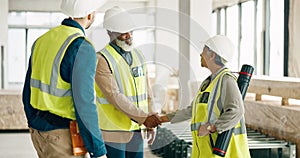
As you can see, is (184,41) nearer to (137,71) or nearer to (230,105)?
(137,71)

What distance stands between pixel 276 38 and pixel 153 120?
10.3m

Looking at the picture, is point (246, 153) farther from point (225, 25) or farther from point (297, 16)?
point (225, 25)

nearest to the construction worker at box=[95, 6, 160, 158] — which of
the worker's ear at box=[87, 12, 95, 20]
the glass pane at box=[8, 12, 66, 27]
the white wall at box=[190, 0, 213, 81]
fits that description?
the worker's ear at box=[87, 12, 95, 20]

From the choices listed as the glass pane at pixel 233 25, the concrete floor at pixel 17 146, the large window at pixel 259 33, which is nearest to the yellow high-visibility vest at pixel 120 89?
the concrete floor at pixel 17 146

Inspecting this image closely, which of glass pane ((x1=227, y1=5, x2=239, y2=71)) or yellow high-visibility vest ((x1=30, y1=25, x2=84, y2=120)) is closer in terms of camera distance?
yellow high-visibility vest ((x1=30, y1=25, x2=84, y2=120))

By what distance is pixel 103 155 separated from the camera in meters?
3.36

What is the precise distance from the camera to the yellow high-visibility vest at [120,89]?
15.4 ft

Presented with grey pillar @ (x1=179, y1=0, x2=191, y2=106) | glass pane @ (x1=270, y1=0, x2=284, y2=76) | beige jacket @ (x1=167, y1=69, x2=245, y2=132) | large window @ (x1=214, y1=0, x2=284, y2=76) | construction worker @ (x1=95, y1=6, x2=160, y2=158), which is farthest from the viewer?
large window @ (x1=214, y1=0, x2=284, y2=76)

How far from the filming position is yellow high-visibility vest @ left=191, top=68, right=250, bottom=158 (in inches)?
177

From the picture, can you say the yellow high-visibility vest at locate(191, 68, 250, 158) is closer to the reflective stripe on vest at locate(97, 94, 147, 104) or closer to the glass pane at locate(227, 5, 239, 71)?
the reflective stripe on vest at locate(97, 94, 147, 104)

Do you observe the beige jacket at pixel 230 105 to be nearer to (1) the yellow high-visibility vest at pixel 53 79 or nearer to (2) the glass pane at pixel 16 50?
(1) the yellow high-visibility vest at pixel 53 79

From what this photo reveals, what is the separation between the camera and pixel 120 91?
4719mm

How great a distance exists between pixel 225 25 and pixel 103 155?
16.7 meters

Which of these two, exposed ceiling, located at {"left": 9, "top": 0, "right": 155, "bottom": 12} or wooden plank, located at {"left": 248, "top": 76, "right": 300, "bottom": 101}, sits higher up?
exposed ceiling, located at {"left": 9, "top": 0, "right": 155, "bottom": 12}
